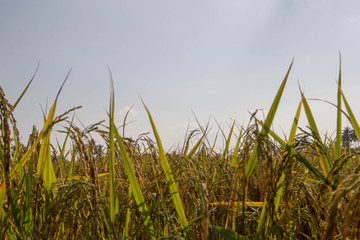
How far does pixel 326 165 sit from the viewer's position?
1533 millimetres

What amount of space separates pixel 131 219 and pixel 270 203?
0.93 metres

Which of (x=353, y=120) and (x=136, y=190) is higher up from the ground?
(x=353, y=120)

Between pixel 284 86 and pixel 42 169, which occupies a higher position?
pixel 284 86

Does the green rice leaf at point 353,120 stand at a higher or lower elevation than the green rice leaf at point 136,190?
higher

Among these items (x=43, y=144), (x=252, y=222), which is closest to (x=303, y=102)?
(x=252, y=222)

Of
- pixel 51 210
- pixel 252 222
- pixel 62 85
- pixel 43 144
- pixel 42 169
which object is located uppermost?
pixel 62 85

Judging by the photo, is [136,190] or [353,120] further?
[353,120]

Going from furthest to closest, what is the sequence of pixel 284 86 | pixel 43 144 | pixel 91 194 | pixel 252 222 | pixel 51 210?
pixel 252 222
pixel 43 144
pixel 284 86
pixel 91 194
pixel 51 210

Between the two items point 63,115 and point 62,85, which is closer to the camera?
point 63,115

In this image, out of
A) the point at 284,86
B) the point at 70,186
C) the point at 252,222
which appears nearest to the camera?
the point at 70,186

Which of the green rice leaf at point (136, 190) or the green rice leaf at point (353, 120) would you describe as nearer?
the green rice leaf at point (136, 190)

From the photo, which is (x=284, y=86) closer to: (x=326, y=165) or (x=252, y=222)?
(x=326, y=165)

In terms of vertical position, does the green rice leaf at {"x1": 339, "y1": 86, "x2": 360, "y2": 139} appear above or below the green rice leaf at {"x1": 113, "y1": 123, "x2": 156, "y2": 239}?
above

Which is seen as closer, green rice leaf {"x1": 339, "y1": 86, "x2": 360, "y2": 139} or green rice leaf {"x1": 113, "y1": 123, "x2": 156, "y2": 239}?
green rice leaf {"x1": 113, "y1": 123, "x2": 156, "y2": 239}
